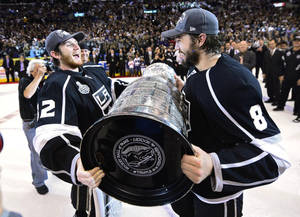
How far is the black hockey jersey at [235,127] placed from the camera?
920 mm

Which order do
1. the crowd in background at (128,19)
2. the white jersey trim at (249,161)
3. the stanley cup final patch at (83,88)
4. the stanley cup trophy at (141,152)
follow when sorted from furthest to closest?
the crowd in background at (128,19) < the stanley cup final patch at (83,88) < the white jersey trim at (249,161) < the stanley cup trophy at (141,152)

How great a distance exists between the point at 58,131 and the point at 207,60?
2.70 ft

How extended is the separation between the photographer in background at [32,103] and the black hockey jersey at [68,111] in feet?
3.55

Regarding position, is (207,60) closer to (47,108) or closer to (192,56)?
(192,56)

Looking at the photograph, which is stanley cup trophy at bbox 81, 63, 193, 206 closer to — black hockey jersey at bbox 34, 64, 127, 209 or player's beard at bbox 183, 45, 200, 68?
black hockey jersey at bbox 34, 64, 127, 209

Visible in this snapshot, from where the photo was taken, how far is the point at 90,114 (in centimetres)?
152

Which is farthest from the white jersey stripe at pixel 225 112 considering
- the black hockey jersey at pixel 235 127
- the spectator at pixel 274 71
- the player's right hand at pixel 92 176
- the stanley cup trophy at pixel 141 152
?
the spectator at pixel 274 71

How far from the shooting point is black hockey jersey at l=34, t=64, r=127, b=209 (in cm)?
102

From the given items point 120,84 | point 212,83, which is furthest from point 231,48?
point 212,83

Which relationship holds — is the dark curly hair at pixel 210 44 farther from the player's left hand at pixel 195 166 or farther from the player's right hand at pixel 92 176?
the player's right hand at pixel 92 176

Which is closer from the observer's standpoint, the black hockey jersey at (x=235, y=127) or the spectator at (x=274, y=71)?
the black hockey jersey at (x=235, y=127)

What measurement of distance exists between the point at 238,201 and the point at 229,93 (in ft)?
2.13

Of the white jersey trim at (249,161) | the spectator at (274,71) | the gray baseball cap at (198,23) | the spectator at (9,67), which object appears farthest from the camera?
the spectator at (9,67)

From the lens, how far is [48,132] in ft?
3.61
